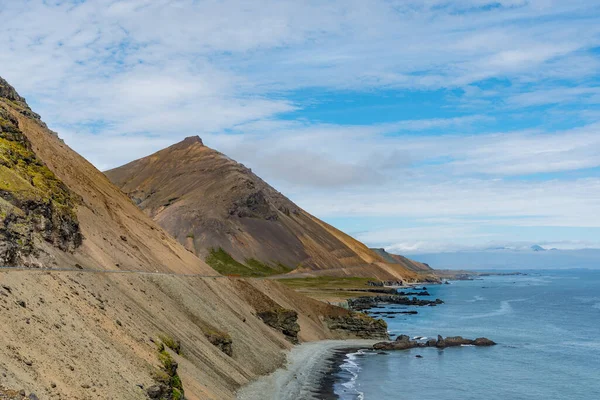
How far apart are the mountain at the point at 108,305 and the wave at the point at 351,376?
26.1 ft

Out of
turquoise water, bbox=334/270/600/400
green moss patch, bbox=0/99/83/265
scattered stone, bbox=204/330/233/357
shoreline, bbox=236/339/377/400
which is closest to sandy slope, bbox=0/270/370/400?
scattered stone, bbox=204/330/233/357

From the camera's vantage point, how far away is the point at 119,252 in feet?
233

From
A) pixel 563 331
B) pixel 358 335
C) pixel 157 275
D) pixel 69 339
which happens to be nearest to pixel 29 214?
pixel 157 275

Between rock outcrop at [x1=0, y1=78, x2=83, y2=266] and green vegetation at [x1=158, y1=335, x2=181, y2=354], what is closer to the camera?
green vegetation at [x1=158, y1=335, x2=181, y2=354]

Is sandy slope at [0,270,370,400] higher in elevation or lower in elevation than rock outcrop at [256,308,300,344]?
higher

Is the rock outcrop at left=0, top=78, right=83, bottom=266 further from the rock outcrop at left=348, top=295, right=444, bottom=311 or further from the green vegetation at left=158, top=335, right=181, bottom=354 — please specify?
the rock outcrop at left=348, top=295, right=444, bottom=311

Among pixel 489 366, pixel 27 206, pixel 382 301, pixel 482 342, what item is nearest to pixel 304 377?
pixel 489 366

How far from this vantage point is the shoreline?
51.7 metres

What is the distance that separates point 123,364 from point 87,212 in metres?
44.7

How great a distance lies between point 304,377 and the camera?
62500 millimetres

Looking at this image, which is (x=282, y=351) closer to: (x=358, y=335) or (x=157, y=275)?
(x=157, y=275)

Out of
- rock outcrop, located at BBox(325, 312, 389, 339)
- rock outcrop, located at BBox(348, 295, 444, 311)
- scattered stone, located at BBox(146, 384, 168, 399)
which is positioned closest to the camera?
scattered stone, located at BBox(146, 384, 168, 399)

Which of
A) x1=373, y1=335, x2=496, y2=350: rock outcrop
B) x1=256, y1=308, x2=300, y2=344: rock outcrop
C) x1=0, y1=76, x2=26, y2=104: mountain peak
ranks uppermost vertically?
x1=0, y1=76, x2=26, y2=104: mountain peak

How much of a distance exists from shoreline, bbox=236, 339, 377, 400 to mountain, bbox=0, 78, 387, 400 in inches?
64.8
